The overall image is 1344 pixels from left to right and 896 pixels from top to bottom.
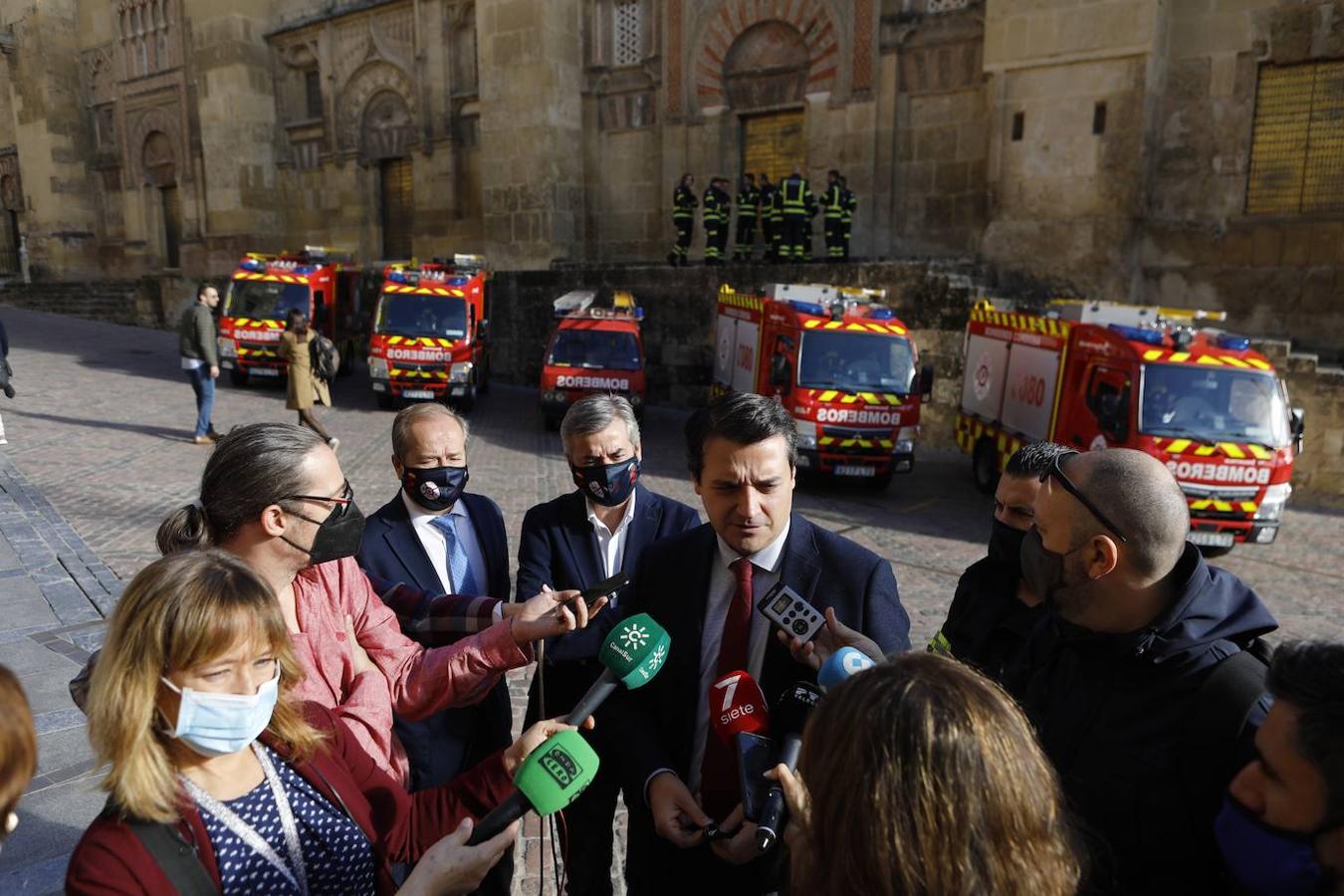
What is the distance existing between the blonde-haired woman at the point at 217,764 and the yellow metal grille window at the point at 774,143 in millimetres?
17943

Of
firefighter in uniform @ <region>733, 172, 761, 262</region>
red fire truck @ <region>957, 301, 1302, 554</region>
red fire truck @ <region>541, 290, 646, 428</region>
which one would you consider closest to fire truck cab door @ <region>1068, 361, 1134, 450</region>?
red fire truck @ <region>957, 301, 1302, 554</region>

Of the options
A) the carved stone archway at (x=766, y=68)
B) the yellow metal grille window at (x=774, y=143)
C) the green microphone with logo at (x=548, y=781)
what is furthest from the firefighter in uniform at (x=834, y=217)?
the green microphone with logo at (x=548, y=781)

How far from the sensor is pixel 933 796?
125 centimetres

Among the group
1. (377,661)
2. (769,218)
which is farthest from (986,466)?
(377,661)

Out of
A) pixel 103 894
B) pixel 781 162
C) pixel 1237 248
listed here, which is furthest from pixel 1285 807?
pixel 781 162

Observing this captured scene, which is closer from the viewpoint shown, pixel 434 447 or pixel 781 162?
pixel 434 447

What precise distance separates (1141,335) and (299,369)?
385 inches

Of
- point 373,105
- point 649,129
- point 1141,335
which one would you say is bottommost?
point 1141,335

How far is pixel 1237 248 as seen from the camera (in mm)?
13922

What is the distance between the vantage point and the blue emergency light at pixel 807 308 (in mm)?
11289

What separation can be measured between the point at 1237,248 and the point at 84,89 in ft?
118

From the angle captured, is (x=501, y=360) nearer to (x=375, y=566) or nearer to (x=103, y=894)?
(x=375, y=566)

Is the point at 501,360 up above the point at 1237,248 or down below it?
below

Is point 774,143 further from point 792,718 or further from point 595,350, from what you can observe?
point 792,718
